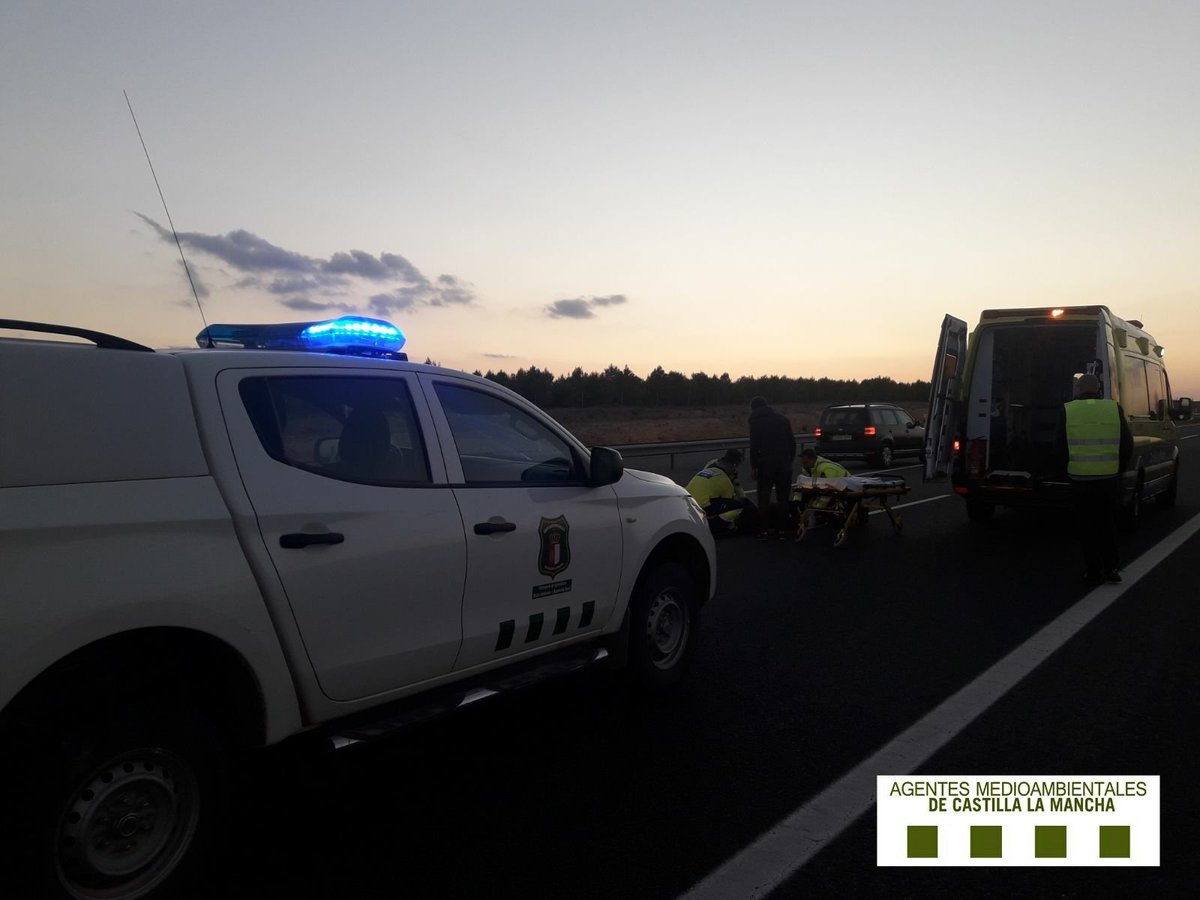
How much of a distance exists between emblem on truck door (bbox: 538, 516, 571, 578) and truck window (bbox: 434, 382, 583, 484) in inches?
8.6

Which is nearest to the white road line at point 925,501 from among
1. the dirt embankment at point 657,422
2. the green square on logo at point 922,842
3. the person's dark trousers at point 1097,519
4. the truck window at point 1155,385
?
the truck window at point 1155,385

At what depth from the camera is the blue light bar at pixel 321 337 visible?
393 cm

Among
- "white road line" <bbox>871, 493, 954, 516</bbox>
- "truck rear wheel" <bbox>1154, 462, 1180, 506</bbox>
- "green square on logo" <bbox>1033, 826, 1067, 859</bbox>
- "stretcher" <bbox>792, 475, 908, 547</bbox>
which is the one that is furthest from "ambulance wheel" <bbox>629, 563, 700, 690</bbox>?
"truck rear wheel" <bbox>1154, 462, 1180, 506</bbox>

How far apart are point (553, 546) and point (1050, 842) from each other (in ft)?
7.63

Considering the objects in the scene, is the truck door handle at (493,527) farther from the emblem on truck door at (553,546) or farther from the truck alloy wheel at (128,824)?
the truck alloy wheel at (128,824)

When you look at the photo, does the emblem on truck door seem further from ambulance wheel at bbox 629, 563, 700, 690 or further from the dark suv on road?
the dark suv on road

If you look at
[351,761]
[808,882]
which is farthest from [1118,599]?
[351,761]

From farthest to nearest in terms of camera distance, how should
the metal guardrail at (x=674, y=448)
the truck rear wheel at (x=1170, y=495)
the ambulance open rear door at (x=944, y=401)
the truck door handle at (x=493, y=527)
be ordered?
1. the metal guardrail at (x=674, y=448)
2. the truck rear wheel at (x=1170, y=495)
3. the ambulance open rear door at (x=944, y=401)
4. the truck door handle at (x=493, y=527)

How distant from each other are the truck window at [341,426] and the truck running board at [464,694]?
89 centimetres

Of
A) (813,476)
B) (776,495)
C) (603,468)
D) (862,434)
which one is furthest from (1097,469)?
(862,434)

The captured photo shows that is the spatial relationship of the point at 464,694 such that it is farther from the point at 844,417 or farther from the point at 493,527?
the point at 844,417

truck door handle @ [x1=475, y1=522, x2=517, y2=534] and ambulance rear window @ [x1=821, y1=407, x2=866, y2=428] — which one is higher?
truck door handle @ [x1=475, y1=522, x2=517, y2=534]

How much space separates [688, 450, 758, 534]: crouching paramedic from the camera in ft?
35.9

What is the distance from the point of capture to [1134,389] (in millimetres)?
10977
